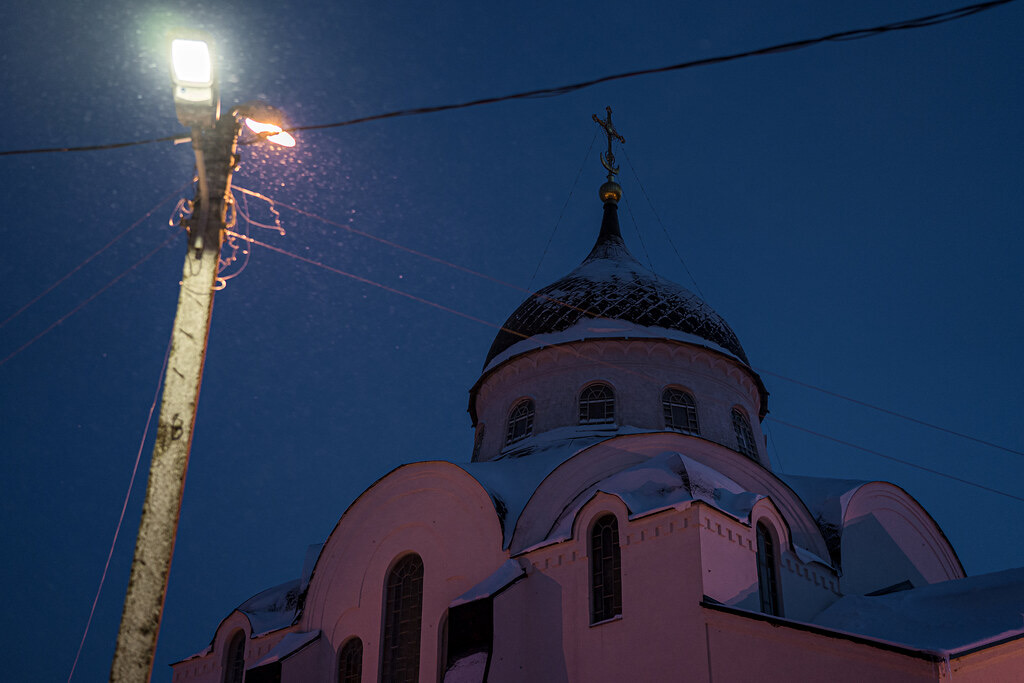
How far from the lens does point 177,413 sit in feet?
23.0

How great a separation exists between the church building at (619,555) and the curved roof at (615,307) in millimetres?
57

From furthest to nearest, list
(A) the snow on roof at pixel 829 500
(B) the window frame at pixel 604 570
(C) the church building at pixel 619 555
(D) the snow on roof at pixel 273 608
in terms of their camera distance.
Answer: (D) the snow on roof at pixel 273 608, (A) the snow on roof at pixel 829 500, (B) the window frame at pixel 604 570, (C) the church building at pixel 619 555

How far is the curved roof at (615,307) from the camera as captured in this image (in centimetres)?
2059

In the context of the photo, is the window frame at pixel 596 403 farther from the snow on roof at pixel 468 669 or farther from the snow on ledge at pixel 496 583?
the snow on roof at pixel 468 669

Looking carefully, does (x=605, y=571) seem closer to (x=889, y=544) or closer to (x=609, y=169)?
(x=889, y=544)

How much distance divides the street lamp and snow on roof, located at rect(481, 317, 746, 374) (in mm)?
12405

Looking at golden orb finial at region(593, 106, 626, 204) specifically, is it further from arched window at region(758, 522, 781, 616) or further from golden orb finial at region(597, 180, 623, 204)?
arched window at region(758, 522, 781, 616)

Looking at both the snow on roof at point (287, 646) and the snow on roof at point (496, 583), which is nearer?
the snow on roof at point (496, 583)

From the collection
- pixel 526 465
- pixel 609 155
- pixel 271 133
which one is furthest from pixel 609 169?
pixel 271 133

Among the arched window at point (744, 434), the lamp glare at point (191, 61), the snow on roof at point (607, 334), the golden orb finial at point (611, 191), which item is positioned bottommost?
the lamp glare at point (191, 61)

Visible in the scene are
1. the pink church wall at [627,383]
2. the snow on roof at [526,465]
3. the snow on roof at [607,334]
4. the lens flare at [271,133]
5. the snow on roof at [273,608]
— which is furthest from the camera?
the snow on roof at [607,334]

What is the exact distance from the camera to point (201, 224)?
777 centimetres

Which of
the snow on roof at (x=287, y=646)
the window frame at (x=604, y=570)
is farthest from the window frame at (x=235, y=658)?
the window frame at (x=604, y=570)

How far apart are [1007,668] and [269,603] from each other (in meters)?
12.8
